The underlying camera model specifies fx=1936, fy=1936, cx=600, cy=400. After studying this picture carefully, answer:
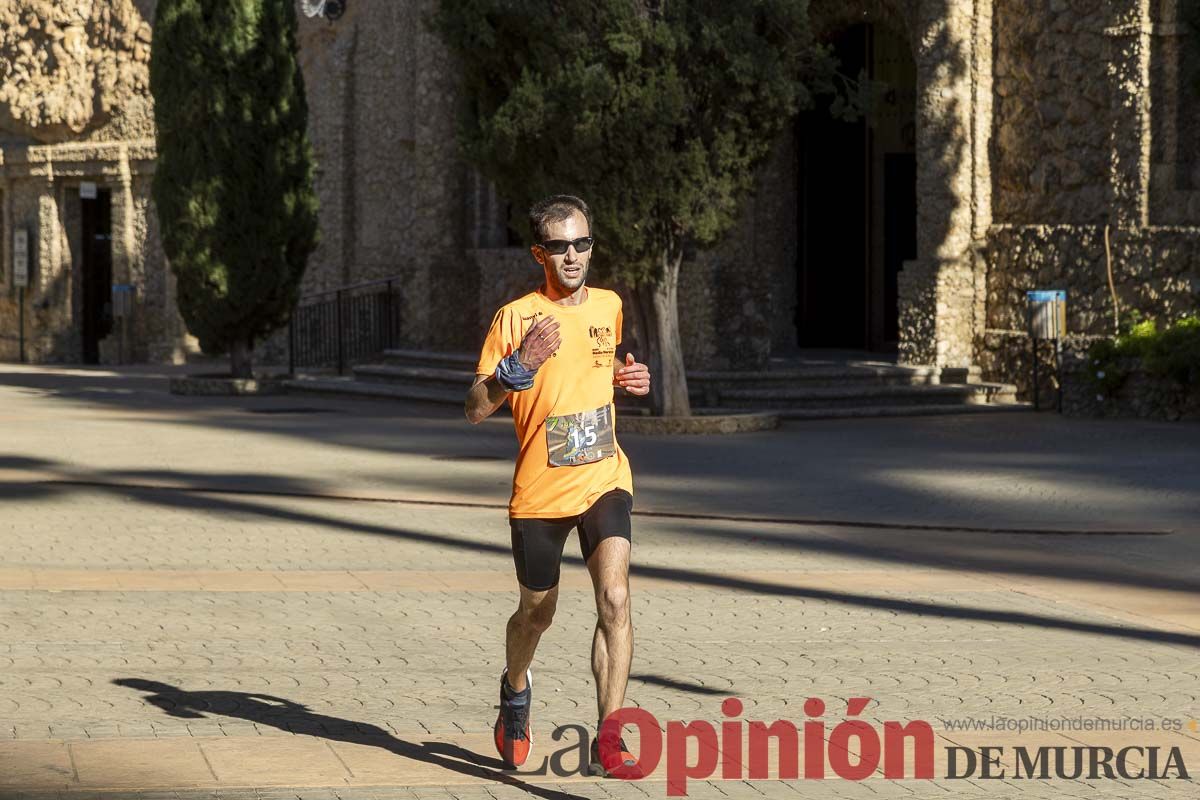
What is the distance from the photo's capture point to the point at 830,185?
2716 centimetres

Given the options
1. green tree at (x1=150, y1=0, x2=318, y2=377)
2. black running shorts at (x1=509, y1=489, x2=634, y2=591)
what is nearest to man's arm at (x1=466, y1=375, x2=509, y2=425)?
black running shorts at (x1=509, y1=489, x2=634, y2=591)

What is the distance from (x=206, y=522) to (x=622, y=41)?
289 inches

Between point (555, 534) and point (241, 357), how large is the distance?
808 inches

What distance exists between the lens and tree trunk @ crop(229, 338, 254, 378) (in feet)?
85.0

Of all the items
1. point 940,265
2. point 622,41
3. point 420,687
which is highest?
point 622,41

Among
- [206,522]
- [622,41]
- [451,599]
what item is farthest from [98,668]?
[622,41]

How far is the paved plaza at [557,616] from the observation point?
643cm

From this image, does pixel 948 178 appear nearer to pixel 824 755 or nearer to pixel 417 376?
pixel 417 376

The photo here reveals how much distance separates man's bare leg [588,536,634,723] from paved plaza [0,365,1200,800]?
310mm

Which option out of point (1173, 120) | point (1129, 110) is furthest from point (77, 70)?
point (1173, 120)

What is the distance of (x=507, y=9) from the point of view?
1861cm

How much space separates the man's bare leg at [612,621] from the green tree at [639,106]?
492 inches

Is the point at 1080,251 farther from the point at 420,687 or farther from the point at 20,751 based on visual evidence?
the point at 20,751

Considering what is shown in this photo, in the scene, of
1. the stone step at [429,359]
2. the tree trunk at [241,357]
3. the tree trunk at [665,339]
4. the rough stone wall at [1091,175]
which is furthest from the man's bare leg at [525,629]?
the tree trunk at [241,357]
